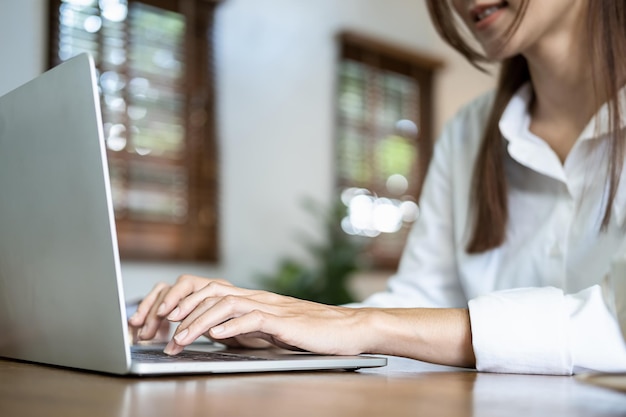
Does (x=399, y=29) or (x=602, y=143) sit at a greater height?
(x=399, y=29)

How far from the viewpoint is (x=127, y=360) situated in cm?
57

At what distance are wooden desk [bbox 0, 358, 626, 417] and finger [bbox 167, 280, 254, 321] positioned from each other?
126mm

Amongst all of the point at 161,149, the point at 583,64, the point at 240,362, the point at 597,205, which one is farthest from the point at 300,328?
the point at 161,149

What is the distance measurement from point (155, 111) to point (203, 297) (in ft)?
10.8

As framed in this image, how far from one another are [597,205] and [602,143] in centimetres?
10

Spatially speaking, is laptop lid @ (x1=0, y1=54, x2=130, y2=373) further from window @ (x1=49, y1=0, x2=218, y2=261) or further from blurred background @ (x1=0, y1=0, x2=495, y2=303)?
window @ (x1=49, y1=0, x2=218, y2=261)

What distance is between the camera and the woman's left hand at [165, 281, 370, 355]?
0.70 m

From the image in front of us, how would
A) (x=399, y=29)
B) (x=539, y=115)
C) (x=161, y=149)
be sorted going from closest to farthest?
(x=539, y=115)
(x=161, y=149)
(x=399, y=29)

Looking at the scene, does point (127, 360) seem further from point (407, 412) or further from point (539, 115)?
point (539, 115)

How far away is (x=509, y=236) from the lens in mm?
1276

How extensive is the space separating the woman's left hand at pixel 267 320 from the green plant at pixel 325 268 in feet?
10.8

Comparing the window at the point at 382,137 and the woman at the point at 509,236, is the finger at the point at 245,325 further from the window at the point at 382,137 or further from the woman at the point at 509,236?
the window at the point at 382,137

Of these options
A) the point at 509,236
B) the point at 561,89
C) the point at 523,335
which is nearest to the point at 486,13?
the point at 561,89

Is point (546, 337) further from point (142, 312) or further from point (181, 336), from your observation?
point (142, 312)
